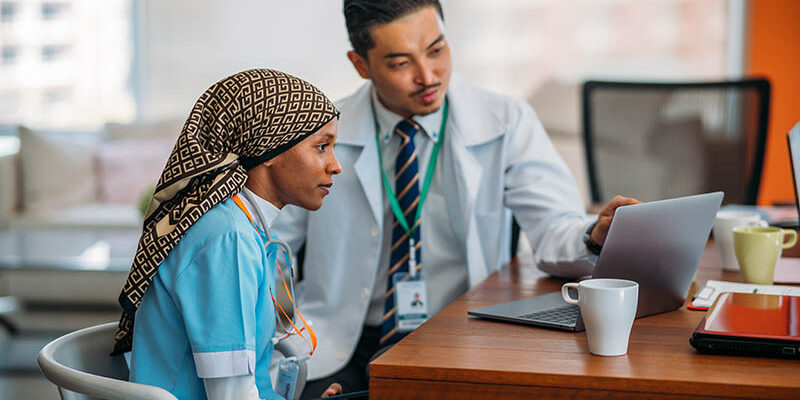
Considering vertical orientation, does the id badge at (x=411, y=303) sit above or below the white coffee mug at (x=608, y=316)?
below

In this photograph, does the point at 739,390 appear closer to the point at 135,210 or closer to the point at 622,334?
the point at 622,334

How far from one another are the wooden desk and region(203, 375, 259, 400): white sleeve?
0.69 ft

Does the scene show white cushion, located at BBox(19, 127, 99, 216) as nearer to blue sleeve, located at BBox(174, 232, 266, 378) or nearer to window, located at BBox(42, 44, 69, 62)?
window, located at BBox(42, 44, 69, 62)

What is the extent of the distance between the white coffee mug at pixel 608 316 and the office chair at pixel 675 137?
1811mm

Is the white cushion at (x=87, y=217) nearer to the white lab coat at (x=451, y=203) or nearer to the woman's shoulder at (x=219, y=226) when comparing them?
the white lab coat at (x=451, y=203)

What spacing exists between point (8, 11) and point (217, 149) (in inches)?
197

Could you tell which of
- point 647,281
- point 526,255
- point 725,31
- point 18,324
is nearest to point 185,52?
point 18,324

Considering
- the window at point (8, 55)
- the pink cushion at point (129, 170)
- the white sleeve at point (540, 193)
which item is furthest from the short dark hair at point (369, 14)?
the window at point (8, 55)

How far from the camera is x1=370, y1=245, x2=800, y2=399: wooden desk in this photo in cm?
87

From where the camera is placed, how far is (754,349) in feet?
3.13

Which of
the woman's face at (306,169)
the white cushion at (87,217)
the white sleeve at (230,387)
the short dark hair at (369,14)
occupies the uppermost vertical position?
the short dark hair at (369,14)

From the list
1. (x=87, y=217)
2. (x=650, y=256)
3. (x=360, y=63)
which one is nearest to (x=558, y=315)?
(x=650, y=256)

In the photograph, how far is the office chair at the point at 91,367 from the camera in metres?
0.98

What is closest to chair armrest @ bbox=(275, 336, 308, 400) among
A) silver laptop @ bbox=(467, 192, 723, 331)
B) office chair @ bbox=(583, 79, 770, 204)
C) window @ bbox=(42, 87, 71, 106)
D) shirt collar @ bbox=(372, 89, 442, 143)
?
silver laptop @ bbox=(467, 192, 723, 331)
